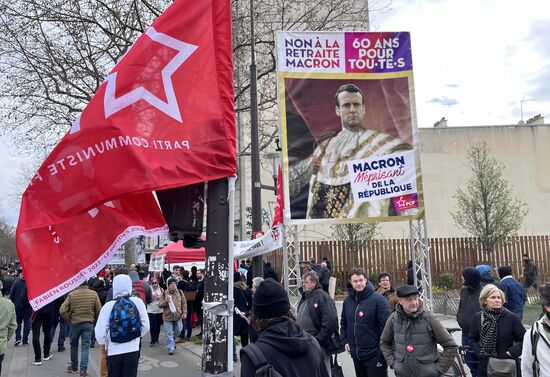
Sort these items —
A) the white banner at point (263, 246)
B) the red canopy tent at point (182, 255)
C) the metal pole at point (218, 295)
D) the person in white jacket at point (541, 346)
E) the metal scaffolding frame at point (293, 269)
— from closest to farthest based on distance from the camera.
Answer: the metal pole at point (218, 295)
the person in white jacket at point (541, 346)
the white banner at point (263, 246)
the metal scaffolding frame at point (293, 269)
the red canopy tent at point (182, 255)

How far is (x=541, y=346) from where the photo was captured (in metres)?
4.17

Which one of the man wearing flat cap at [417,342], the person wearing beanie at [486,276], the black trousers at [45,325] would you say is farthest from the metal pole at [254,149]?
the man wearing flat cap at [417,342]

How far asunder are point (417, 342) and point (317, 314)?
2026 millimetres

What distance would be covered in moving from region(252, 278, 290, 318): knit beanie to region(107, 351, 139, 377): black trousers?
14.0ft

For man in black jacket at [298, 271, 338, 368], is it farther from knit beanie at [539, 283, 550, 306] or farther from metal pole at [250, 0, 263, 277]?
metal pole at [250, 0, 263, 277]

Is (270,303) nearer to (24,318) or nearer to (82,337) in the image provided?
(82,337)

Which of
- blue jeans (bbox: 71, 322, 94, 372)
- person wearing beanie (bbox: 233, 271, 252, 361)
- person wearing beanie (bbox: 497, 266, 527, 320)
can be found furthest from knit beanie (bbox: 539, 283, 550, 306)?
blue jeans (bbox: 71, 322, 94, 372)

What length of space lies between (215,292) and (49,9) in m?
14.3

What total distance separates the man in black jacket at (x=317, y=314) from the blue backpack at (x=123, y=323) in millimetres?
2101

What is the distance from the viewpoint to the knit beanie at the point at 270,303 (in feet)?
9.76

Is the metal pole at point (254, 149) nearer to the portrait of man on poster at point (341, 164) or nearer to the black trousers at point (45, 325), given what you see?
the portrait of man on poster at point (341, 164)

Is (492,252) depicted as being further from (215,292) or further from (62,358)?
(215,292)

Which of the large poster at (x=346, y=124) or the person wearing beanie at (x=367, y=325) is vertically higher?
the large poster at (x=346, y=124)

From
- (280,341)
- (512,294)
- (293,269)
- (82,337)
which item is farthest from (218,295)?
(293,269)
